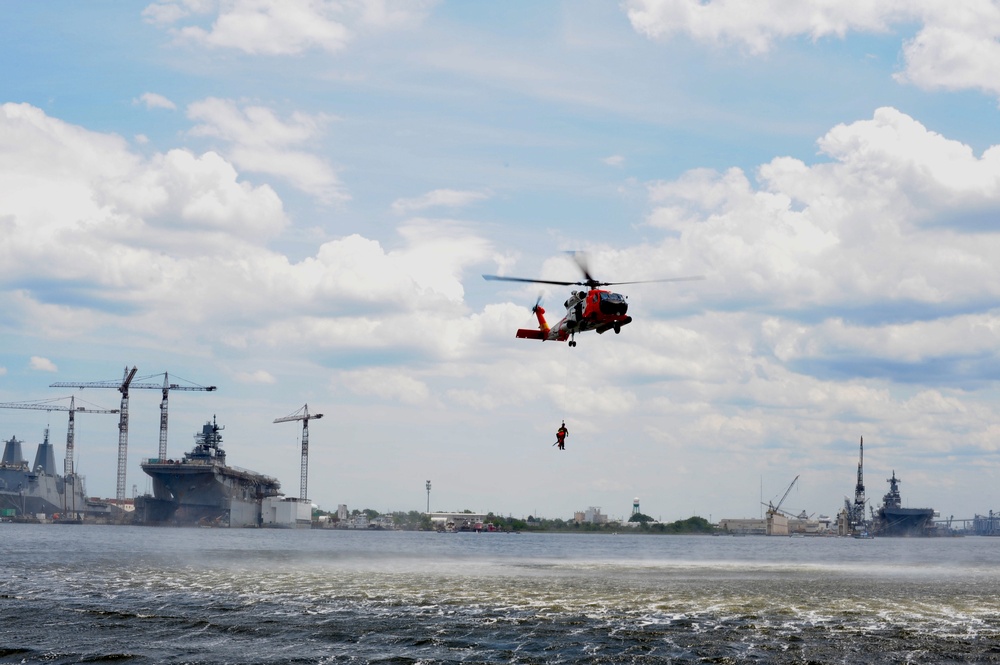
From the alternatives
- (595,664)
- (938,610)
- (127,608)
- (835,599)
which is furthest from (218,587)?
(938,610)

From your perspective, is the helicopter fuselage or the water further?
the helicopter fuselage

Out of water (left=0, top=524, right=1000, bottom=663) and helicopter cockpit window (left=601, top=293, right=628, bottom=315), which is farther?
helicopter cockpit window (left=601, top=293, right=628, bottom=315)

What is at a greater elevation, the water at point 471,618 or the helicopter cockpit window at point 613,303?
the helicopter cockpit window at point 613,303

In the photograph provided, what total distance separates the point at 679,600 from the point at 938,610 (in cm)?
1561

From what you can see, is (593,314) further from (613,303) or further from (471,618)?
(471,618)

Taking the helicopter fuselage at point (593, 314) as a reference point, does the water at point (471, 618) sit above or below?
below

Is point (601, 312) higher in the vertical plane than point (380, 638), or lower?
higher

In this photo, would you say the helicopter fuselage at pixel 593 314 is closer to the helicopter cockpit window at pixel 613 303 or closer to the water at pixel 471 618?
the helicopter cockpit window at pixel 613 303

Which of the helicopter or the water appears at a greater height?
the helicopter

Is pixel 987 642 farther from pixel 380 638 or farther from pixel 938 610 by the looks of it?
pixel 380 638

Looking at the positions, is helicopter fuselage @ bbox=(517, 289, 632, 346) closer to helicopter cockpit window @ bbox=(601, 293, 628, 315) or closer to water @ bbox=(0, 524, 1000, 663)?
helicopter cockpit window @ bbox=(601, 293, 628, 315)

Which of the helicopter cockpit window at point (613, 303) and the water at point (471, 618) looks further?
the helicopter cockpit window at point (613, 303)

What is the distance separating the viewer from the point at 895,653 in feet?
139

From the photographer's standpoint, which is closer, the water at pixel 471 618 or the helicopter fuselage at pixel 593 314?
the water at pixel 471 618
